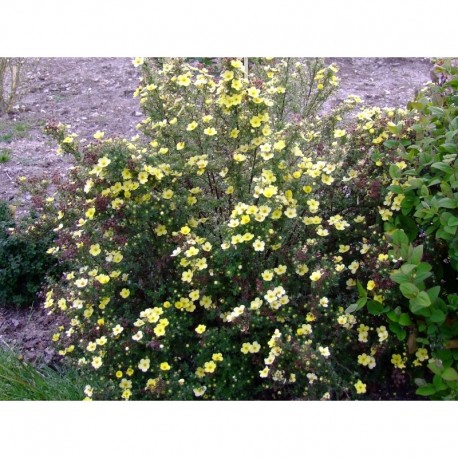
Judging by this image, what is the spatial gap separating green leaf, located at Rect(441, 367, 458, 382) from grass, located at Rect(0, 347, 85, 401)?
4.60ft

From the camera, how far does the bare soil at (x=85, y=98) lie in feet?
13.3

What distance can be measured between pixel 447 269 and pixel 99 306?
1415 mm

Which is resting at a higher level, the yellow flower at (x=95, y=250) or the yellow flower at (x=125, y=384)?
the yellow flower at (x=95, y=250)

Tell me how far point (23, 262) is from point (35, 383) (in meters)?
0.73

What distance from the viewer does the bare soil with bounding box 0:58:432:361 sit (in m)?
4.06

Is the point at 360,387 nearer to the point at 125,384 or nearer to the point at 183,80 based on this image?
the point at 125,384

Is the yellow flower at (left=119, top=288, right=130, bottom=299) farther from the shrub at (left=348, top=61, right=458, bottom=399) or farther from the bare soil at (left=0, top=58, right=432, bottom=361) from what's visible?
the bare soil at (left=0, top=58, right=432, bottom=361)

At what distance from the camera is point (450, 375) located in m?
1.94

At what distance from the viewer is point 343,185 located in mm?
2512

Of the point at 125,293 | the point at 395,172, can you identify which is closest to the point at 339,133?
the point at 395,172

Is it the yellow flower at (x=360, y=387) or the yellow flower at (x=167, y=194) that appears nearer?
the yellow flower at (x=360, y=387)

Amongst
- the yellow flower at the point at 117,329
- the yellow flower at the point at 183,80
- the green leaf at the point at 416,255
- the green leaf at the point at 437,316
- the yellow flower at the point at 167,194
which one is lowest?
the yellow flower at the point at 117,329

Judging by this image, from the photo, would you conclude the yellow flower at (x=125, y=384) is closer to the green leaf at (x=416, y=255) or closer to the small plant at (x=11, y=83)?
the green leaf at (x=416, y=255)

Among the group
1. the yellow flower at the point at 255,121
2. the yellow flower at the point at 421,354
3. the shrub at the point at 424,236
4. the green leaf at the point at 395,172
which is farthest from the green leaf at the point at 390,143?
the yellow flower at the point at 421,354
